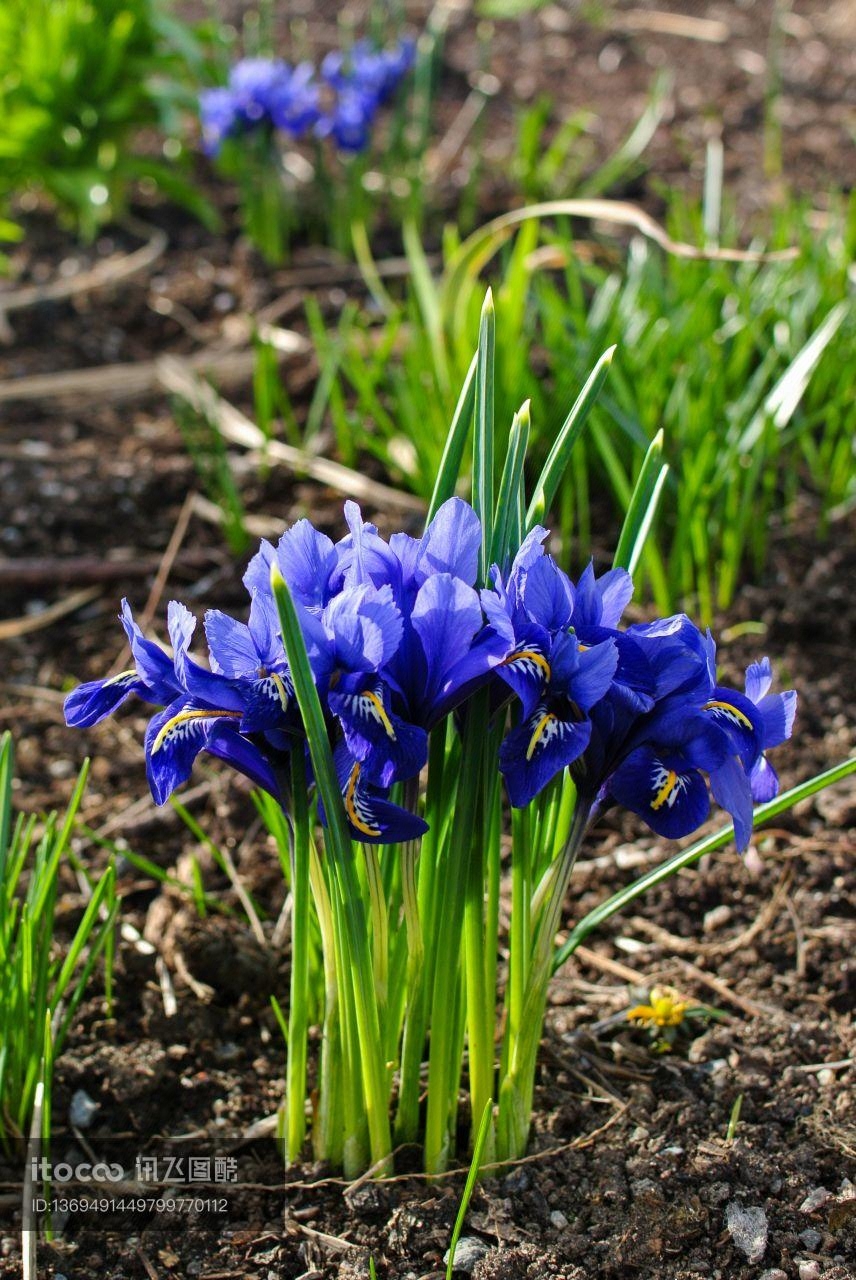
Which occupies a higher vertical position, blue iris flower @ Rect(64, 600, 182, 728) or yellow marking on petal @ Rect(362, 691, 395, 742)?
blue iris flower @ Rect(64, 600, 182, 728)

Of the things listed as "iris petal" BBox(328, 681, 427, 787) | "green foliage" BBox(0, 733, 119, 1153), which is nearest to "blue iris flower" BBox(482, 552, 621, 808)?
"iris petal" BBox(328, 681, 427, 787)

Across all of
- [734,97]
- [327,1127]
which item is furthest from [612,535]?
[734,97]

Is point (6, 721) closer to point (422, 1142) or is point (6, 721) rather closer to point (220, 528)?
point (220, 528)

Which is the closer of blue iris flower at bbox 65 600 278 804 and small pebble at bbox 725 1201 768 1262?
blue iris flower at bbox 65 600 278 804

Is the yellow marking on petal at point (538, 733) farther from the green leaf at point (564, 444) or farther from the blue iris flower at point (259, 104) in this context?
the blue iris flower at point (259, 104)

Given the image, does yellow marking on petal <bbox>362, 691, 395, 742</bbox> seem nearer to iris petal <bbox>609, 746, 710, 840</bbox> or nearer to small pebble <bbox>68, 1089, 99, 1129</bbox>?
iris petal <bbox>609, 746, 710, 840</bbox>

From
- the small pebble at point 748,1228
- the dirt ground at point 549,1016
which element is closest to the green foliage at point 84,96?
the dirt ground at point 549,1016

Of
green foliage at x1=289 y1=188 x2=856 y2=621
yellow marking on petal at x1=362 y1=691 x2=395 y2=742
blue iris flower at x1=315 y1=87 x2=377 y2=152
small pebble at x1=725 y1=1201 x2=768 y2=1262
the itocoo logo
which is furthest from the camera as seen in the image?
blue iris flower at x1=315 y1=87 x2=377 y2=152

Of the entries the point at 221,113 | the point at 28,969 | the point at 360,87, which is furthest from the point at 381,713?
the point at 360,87
